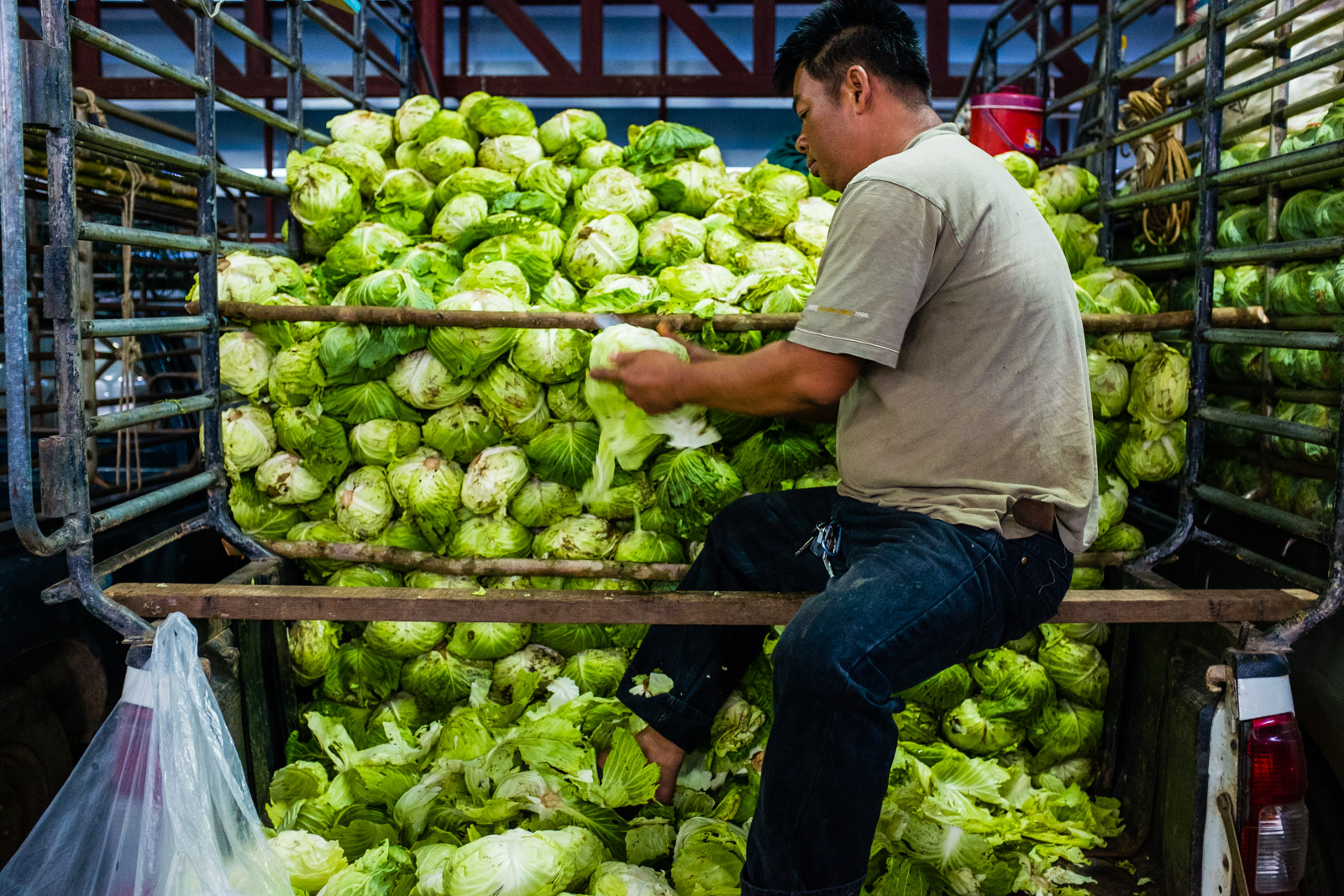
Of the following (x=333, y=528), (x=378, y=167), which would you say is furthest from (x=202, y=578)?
(x=378, y=167)

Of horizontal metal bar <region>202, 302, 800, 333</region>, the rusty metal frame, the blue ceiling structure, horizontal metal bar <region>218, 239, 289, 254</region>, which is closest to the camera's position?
horizontal metal bar <region>202, 302, 800, 333</region>

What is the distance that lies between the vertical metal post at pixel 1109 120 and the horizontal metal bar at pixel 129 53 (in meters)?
2.98

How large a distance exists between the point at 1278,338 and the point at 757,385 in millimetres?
1428

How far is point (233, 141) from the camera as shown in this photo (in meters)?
9.03

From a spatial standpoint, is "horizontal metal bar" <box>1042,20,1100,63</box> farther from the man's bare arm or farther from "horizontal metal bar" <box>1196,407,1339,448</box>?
the man's bare arm

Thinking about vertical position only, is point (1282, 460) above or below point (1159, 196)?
below

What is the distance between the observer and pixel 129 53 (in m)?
2.46

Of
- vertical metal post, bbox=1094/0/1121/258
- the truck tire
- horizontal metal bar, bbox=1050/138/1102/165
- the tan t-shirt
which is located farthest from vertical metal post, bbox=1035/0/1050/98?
the truck tire

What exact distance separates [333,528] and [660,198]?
1719 millimetres

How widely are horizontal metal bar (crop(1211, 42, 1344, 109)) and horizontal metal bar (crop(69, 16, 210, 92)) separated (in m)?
2.84

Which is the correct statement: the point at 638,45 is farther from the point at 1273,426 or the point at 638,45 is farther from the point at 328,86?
the point at 1273,426

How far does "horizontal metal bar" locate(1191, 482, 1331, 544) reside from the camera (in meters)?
2.25

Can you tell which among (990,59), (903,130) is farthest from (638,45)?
(903,130)

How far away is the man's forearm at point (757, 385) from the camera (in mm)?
2025
